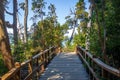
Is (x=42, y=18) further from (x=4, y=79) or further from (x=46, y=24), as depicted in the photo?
(x=4, y=79)

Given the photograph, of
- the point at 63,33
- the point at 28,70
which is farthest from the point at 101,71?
the point at 63,33

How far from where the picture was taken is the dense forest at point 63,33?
33.7ft

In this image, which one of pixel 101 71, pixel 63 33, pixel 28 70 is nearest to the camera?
pixel 101 71

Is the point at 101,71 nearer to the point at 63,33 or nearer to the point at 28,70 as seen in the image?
the point at 28,70

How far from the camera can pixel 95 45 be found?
13.0 metres

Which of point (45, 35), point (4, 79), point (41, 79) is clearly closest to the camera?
point (4, 79)

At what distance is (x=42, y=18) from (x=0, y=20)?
26.9 m

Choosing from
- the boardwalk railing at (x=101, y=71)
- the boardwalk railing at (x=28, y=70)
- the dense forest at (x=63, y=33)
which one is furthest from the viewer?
the dense forest at (x=63, y=33)

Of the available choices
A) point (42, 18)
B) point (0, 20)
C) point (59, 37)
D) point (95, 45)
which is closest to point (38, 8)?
point (42, 18)

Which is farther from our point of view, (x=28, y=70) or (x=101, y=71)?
(x=28, y=70)

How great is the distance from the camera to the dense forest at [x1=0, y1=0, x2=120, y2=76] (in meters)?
10.3

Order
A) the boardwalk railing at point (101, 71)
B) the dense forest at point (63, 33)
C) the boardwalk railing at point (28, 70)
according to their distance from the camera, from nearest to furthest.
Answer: the boardwalk railing at point (101, 71) < the boardwalk railing at point (28, 70) < the dense forest at point (63, 33)

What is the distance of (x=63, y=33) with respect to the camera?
39.3m

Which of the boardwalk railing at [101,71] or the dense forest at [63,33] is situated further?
the dense forest at [63,33]
